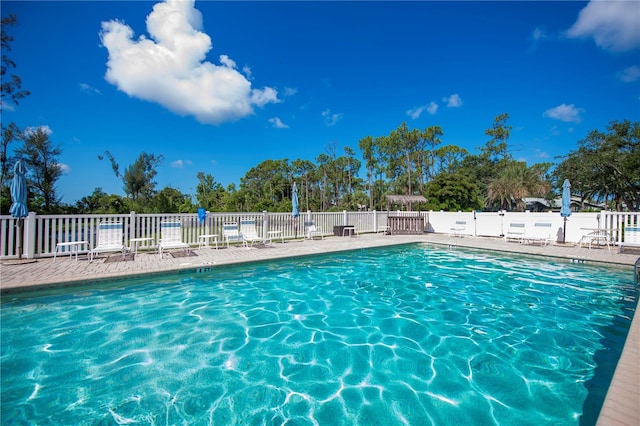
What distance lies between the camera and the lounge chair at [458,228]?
1374cm

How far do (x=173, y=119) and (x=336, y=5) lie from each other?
20.9 meters

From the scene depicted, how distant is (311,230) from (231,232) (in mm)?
3429

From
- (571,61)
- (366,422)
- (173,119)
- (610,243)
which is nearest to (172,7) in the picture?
(366,422)

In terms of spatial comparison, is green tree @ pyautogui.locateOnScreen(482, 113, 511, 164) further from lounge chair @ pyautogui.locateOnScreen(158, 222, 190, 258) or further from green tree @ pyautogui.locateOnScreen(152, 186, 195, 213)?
lounge chair @ pyautogui.locateOnScreen(158, 222, 190, 258)

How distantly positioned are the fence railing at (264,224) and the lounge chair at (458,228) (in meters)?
0.17

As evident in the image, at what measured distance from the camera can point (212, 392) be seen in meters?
2.69

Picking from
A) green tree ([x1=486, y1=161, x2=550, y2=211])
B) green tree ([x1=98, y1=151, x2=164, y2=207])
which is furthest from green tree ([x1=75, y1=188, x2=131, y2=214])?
green tree ([x1=486, y1=161, x2=550, y2=211])

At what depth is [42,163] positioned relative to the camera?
66.5ft

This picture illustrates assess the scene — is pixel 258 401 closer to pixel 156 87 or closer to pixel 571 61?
pixel 156 87

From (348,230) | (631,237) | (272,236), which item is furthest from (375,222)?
(631,237)

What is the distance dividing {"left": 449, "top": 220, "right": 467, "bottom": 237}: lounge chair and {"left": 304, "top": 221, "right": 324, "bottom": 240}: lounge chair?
662 centimetres

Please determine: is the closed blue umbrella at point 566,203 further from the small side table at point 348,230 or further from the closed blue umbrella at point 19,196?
the closed blue umbrella at point 19,196

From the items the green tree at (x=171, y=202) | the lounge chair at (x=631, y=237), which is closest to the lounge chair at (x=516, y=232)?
the lounge chair at (x=631, y=237)

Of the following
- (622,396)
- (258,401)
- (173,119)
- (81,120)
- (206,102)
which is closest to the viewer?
(622,396)
